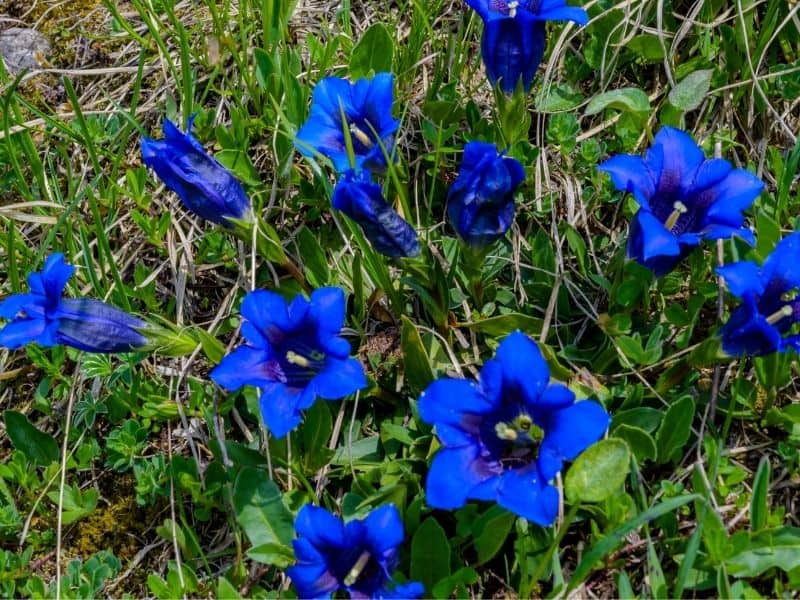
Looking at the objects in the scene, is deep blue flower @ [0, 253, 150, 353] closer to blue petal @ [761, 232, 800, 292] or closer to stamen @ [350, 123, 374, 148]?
stamen @ [350, 123, 374, 148]

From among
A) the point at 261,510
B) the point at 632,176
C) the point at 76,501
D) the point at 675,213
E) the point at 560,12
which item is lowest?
the point at 76,501

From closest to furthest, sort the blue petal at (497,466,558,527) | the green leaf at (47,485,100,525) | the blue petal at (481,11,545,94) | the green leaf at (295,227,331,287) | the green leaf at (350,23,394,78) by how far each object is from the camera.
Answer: the blue petal at (497,466,558,527) < the blue petal at (481,11,545,94) < the green leaf at (47,485,100,525) < the green leaf at (295,227,331,287) < the green leaf at (350,23,394,78)

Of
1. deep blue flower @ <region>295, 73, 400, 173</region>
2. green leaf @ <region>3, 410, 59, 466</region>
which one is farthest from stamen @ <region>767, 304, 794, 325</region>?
green leaf @ <region>3, 410, 59, 466</region>

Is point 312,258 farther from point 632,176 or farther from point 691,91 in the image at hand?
point 691,91

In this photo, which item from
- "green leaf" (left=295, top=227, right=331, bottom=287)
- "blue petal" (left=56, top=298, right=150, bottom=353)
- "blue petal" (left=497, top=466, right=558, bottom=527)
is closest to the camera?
"blue petal" (left=497, top=466, right=558, bottom=527)

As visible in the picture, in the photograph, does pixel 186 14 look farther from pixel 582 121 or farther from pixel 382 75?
pixel 582 121

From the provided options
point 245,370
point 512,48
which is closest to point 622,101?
point 512,48

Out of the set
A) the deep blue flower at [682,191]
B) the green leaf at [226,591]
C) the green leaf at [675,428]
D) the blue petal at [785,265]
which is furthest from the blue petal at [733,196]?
the green leaf at [226,591]
